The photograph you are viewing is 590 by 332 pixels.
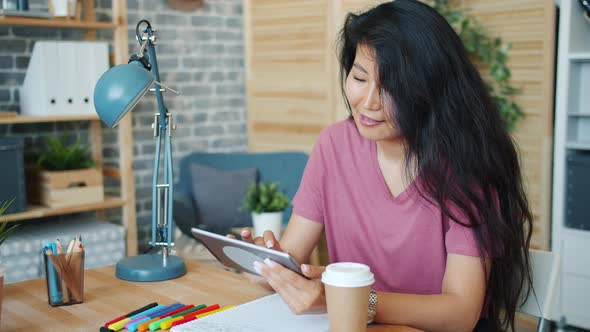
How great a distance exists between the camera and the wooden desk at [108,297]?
140 centimetres

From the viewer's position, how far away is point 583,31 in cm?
309

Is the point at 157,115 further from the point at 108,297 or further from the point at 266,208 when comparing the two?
the point at 266,208

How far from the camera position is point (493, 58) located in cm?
347

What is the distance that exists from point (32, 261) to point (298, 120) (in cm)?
178

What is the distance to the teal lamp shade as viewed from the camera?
57.6 inches

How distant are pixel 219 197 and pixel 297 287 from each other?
2.56 m

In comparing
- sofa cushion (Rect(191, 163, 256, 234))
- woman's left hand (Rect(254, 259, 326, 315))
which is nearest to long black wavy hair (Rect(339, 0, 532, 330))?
woman's left hand (Rect(254, 259, 326, 315))

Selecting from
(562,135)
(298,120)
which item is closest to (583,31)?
(562,135)

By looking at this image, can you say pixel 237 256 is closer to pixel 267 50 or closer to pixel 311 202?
pixel 311 202

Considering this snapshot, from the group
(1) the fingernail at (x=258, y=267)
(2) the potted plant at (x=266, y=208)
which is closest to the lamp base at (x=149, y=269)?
(1) the fingernail at (x=258, y=267)

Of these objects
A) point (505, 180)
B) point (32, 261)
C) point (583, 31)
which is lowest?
point (32, 261)

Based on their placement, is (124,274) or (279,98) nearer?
(124,274)

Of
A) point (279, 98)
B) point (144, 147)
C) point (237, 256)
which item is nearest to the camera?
point (237, 256)

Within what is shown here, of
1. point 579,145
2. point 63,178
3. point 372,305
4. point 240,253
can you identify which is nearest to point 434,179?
point 372,305
